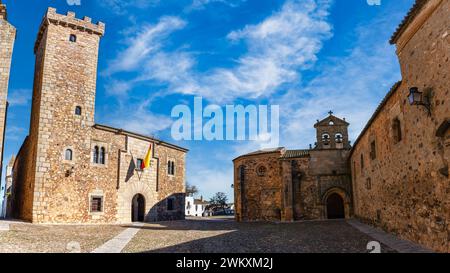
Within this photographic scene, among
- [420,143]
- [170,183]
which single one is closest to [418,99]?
[420,143]

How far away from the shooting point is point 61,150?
1747 centimetres

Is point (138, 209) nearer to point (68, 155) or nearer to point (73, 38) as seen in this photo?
point (68, 155)

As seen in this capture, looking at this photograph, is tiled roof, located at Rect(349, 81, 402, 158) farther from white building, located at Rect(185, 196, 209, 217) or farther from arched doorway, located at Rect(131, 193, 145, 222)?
white building, located at Rect(185, 196, 209, 217)

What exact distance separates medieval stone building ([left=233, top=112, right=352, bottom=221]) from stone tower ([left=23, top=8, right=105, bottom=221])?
42.1 feet

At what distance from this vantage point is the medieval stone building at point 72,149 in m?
17.0

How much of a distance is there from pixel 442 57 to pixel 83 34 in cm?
1934

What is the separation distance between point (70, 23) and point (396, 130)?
1857 centimetres

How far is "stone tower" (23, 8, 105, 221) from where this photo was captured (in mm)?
16828

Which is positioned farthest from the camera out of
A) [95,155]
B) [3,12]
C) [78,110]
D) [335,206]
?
[335,206]

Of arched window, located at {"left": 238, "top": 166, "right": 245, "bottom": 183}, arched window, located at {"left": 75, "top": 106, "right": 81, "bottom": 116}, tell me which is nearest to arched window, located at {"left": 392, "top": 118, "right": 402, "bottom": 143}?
arched window, located at {"left": 238, "top": 166, "right": 245, "bottom": 183}

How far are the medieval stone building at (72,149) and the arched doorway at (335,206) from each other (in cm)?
1255

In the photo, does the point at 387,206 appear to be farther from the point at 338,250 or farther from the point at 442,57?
the point at 442,57

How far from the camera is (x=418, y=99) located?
24.0ft

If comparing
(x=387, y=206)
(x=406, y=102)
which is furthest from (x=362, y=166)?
(x=406, y=102)
